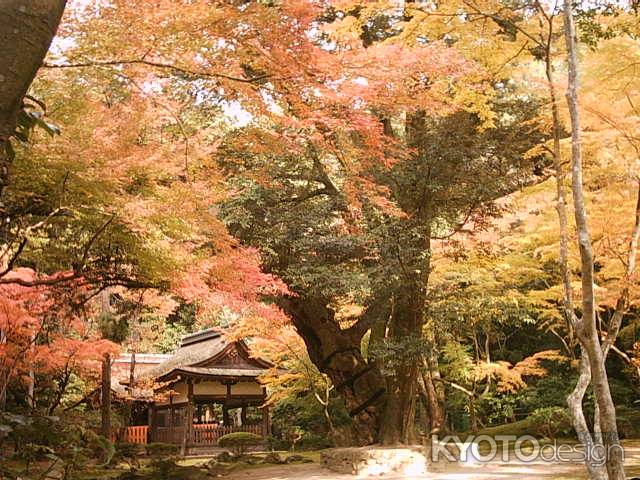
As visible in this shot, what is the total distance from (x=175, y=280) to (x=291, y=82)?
3658mm

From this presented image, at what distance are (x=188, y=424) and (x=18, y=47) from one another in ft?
58.9

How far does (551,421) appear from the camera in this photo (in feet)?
49.0

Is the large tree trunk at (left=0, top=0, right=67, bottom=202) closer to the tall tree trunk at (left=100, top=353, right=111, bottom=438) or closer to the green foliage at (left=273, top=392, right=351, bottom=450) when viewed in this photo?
the tall tree trunk at (left=100, top=353, right=111, bottom=438)

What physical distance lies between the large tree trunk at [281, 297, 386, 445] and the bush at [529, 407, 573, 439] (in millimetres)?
5191

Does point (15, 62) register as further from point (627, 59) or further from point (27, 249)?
point (627, 59)

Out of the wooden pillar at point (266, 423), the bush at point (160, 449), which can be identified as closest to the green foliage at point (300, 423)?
the wooden pillar at point (266, 423)

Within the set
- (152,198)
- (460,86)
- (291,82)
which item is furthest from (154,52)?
(460,86)

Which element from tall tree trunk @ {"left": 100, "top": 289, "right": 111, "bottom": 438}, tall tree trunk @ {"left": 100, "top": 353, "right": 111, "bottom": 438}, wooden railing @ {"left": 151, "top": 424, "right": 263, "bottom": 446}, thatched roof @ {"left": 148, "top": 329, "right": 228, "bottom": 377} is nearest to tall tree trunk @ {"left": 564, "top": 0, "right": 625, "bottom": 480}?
tall tree trunk @ {"left": 100, "top": 289, "right": 111, "bottom": 438}

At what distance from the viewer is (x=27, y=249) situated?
25.9 feet

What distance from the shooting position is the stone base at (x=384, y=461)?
1049 centimetres

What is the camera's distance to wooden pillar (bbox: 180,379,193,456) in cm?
1783

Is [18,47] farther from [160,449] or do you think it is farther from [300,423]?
[300,423]

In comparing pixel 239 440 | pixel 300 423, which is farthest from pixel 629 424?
pixel 239 440

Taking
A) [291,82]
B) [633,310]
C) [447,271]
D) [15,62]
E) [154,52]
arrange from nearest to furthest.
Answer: [15,62] < [154,52] < [291,82] < [447,271] < [633,310]
